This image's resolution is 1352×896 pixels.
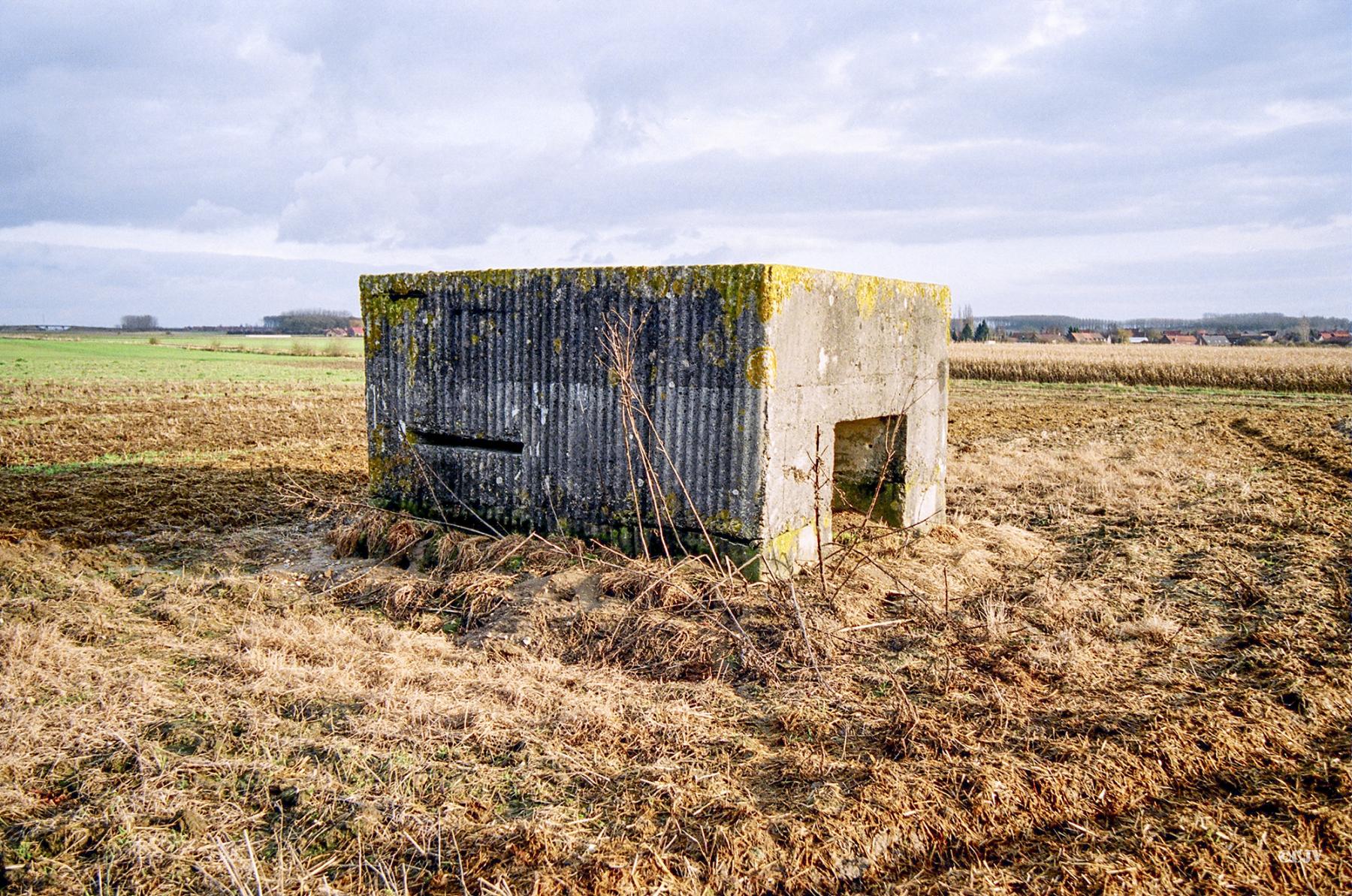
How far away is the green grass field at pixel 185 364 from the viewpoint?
27.0 m

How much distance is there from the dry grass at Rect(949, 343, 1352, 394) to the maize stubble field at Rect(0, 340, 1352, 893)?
2308cm

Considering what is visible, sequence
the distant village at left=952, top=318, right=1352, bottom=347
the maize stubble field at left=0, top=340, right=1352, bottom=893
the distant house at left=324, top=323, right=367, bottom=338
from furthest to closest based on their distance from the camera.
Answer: the distant house at left=324, top=323, right=367, bottom=338, the distant village at left=952, top=318, right=1352, bottom=347, the maize stubble field at left=0, top=340, right=1352, bottom=893

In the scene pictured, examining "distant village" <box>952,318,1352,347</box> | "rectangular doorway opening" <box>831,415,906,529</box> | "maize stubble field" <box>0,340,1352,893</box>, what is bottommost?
"maize stubble field" <box>0,340,1352,893</box>

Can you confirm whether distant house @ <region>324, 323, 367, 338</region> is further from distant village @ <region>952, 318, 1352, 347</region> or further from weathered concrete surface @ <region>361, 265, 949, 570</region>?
weathered concrete surface @ <region>361, 265, 949, 570</region>

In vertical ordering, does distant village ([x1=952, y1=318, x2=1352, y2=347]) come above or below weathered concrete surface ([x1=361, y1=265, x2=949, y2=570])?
above

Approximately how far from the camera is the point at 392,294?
750cm

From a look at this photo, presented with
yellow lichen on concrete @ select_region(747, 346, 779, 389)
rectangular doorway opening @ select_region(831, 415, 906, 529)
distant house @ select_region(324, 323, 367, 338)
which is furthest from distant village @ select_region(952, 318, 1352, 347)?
yellow lichen on concrete @ select_region(747, 346, 779, 389)

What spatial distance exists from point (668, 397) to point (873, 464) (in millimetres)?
2415

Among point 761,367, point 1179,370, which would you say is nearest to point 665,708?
point 761,367

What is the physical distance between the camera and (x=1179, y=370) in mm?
30156

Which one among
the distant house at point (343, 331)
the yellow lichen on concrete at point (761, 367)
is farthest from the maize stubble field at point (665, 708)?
the distant house at point (343, 331)

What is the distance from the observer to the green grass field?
27.0 metres

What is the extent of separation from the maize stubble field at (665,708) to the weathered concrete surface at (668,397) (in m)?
0.44

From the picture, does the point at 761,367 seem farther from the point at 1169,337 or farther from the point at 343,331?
the point at 343,331
